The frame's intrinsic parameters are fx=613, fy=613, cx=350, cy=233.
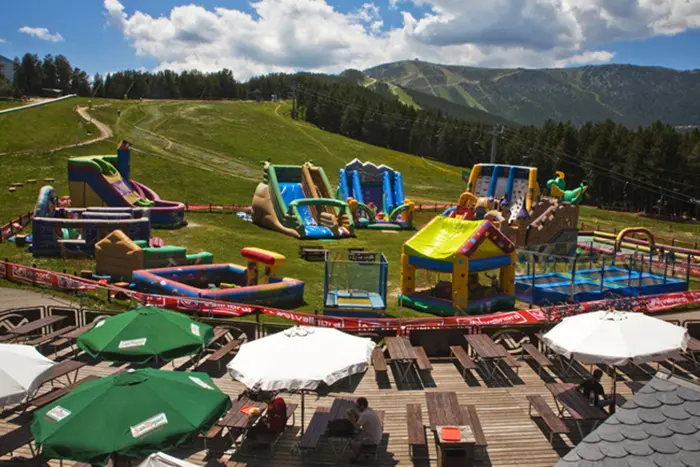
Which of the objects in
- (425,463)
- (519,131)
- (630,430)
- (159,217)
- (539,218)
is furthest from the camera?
(519,131)

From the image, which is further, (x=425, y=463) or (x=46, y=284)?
(x=46, y=284)

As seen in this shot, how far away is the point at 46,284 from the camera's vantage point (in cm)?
2362

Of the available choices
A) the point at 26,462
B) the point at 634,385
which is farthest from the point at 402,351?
the point at 26,462

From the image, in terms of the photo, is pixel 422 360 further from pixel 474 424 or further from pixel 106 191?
pixel 106 191

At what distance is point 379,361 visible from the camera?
14406mm

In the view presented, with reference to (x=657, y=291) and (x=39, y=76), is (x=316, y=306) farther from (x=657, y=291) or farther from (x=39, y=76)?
(x=39, y=76)

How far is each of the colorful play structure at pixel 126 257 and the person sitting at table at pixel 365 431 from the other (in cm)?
1703

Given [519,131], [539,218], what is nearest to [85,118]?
[519,131]

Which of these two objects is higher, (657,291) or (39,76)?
(39,76)

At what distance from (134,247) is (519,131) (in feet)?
253

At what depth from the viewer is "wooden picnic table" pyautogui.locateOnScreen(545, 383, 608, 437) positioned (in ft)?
37.5

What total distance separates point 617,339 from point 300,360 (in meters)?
5.97

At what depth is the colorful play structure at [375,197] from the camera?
146 feet

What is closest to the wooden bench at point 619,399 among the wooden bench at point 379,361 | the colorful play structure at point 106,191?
the wooden bench at point 379,361
